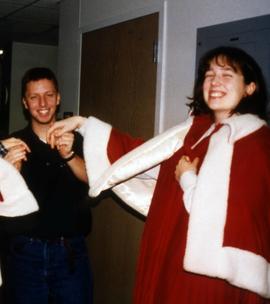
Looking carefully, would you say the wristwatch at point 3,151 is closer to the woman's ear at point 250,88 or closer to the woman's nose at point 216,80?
the woman's nose at point 216,80

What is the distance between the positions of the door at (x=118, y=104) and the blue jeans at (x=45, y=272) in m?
0.67

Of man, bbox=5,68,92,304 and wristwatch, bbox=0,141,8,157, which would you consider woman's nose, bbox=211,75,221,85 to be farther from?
wristwatch, bbox=0,141,8,157

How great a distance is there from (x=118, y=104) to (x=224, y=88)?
4.61 ft

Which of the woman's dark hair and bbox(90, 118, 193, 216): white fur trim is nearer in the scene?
the woman's dark hair

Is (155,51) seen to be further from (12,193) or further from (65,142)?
(12,193)

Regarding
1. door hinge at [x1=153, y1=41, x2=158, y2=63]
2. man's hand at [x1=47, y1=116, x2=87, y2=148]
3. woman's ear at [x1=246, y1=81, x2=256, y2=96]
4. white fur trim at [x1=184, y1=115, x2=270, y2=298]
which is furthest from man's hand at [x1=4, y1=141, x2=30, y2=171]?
door hinge at [x1=153, y1=41, x2=158, y2=63]

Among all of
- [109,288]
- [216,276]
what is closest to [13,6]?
[109,288]

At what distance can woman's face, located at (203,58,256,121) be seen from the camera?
1.34 metres

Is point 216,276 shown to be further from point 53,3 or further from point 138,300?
point 53,3

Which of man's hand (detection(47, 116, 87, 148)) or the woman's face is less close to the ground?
the woman's face

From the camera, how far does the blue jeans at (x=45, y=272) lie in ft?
6.05

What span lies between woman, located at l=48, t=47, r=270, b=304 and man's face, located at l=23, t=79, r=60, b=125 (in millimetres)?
356

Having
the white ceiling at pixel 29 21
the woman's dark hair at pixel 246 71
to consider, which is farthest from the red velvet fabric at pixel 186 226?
the white ceiling at pixel 29 21

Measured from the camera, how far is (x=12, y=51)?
5.90 m
